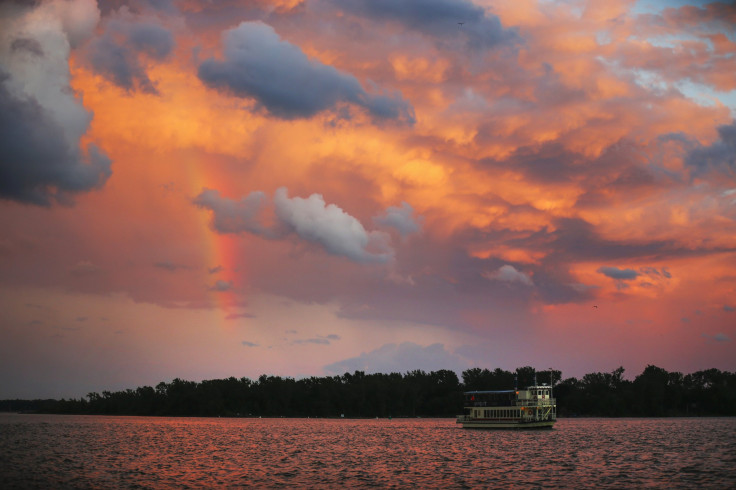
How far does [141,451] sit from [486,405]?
327 ft

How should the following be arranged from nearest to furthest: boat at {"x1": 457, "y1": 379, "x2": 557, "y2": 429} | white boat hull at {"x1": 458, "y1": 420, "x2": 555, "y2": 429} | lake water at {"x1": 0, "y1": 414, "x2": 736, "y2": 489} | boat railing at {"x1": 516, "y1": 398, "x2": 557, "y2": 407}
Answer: lake water at {"x1": 0, "y1": 414, "x2": 736, "y2": 489}, white boat hull at {"x1": 458, "y1": 420, "x2": 555, "y2": 429}, boat at {"x1": 457, "y1": 379, "x2": 557, "y2": 429}, boat railing at {"x1": 516, "y1": 398, "x2": 557, "y2": 407}

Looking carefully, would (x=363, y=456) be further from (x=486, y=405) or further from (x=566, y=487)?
(x=486, y=405)

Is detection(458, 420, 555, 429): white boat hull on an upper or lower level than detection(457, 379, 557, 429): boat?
lower

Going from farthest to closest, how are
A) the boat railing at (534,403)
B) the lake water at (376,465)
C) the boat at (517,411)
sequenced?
1. the boat railing at (534,403)
2. the boat at (517,411)
3. the lake water at (376,465)

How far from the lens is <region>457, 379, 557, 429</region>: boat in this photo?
166 m

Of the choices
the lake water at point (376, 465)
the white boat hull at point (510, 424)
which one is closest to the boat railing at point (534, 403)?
the white boat hull at point (510, 424)

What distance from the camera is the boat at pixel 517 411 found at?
166250 millimetres

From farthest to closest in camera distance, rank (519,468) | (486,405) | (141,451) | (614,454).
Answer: (486,405) < (141,451) < (614,454) < (519,468)

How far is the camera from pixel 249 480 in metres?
70.2

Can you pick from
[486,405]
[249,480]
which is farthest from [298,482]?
[486,405]

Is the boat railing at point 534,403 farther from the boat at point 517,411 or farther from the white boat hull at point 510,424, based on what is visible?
the white boat hull at point 510,424

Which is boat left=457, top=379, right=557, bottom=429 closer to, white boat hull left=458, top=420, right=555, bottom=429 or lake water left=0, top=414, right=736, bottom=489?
white boat hull left=458, top=420, right=555, bottom=429

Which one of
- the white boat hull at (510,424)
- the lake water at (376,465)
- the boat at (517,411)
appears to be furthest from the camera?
the boat at (517,411)

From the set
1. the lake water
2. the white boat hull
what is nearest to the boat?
the white boat hull
